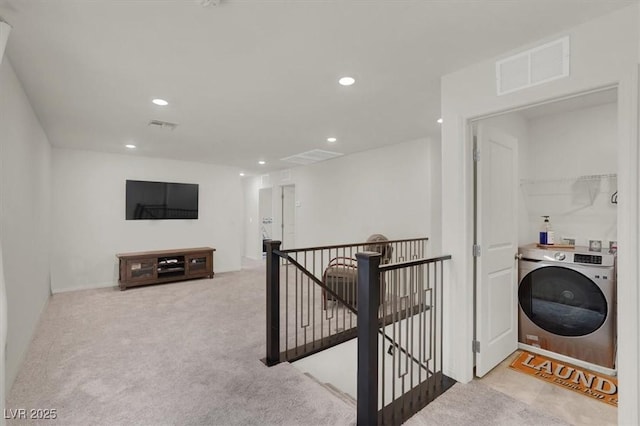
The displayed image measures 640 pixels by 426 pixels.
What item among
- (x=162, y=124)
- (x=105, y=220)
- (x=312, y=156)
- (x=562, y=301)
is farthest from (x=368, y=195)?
(x=105, y=220)

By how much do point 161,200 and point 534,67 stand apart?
599cm

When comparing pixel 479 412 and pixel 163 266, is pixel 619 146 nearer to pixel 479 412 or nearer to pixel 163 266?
pixel 479 412

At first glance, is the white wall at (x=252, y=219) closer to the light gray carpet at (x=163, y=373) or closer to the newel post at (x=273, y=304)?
the light gray carpet at (x=163, y=373)

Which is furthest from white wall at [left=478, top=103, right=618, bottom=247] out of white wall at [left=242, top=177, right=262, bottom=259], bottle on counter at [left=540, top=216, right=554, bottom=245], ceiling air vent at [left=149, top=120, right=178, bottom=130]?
white wall at [left=242, top=177, right=262, bottom=259]

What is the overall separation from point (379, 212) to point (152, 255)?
3929mm

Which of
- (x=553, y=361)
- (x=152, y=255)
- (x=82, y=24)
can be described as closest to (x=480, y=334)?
(x=553, y=361)

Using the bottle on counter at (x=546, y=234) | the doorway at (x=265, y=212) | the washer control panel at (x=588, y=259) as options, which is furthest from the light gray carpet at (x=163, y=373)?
the doorway at (x=265, y=212)

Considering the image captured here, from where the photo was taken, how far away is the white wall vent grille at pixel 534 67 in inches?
74.9

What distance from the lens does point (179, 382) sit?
2.34 meters

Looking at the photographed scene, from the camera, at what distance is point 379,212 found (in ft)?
16.9

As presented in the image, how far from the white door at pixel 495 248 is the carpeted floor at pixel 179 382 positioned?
0.50 meters

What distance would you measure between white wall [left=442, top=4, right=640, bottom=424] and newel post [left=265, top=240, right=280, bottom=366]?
139cm

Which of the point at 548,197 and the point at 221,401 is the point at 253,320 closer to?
the point at 221,401

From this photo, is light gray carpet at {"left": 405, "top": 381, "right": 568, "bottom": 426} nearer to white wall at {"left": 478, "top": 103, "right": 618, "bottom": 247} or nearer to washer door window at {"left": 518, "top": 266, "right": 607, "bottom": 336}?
washer door window at {"left": 518, "top": 266, "right": 607, "bottom": 336}
